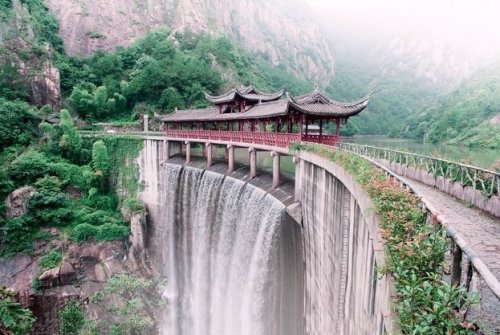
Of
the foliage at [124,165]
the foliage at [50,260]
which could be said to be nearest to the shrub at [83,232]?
the foliage at [50,260]

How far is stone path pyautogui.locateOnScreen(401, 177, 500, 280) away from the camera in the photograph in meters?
7.19

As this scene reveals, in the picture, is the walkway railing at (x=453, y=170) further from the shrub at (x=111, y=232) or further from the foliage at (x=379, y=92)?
the foliage at (x=379, y=92)

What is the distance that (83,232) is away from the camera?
A: 33375 mm

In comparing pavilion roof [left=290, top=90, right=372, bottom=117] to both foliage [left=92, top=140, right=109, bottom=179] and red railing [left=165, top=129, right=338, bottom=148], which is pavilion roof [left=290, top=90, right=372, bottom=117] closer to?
red railing [left=165, top=129, right=338, bottom=148]

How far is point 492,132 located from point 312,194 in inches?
2135

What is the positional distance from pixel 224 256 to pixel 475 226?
17905 mm

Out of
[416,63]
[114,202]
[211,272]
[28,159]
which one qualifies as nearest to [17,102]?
[28,159]

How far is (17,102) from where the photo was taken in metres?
42.8

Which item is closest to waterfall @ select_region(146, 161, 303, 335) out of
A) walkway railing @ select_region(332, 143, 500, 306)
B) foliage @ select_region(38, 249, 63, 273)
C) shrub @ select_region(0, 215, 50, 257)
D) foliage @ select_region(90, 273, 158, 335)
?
foliage @ select_region(90, 273, 158, 335)

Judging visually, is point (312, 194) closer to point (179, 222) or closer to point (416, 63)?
point (179, 222)

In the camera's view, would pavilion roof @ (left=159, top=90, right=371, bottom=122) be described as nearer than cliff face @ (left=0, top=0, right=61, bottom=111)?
Yes

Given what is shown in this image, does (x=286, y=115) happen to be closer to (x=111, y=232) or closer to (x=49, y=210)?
(x=111, y=232)

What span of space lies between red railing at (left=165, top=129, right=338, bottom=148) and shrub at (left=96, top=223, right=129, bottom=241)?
9836mm

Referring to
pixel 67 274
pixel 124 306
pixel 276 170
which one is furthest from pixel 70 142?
pixel 276 170
